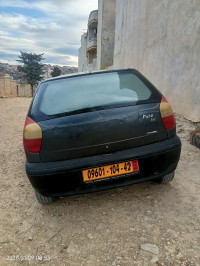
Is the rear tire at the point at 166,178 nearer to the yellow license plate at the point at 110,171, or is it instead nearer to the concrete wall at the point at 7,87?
the yellow license plate at the point at 110,171

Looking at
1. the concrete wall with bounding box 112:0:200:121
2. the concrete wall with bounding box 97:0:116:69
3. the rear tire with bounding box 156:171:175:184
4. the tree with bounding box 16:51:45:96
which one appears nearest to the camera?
the rear tire with bounding box 156:171:175:184

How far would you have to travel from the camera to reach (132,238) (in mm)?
2090

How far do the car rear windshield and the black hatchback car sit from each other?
0.04ft

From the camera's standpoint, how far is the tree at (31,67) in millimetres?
43156

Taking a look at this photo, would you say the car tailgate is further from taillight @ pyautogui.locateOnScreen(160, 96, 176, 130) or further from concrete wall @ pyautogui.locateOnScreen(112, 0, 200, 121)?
concrete wall @ pyautogui.locateOnScreen(112, 0, 200, 121)

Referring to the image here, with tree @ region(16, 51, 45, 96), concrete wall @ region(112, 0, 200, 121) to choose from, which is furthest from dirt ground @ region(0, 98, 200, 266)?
tree @ region(16, 51, 45, 96)

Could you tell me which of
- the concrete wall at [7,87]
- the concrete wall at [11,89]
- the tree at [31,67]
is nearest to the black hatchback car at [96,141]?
the concrete wall at [7,87]

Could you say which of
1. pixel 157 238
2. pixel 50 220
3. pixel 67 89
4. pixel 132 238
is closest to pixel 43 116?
pixel 67 89

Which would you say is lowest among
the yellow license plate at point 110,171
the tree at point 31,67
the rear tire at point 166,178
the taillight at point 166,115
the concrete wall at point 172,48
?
the rear tire at point 166,178

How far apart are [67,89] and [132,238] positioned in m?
1.76

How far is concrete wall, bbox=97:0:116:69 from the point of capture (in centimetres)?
2273

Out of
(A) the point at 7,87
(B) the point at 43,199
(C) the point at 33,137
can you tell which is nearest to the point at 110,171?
(C) the point at 33,137

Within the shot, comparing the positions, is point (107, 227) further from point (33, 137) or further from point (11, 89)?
point (11, 89)

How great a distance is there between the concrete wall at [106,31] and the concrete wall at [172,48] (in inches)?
513
